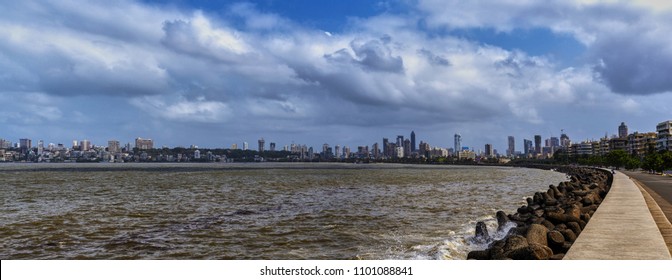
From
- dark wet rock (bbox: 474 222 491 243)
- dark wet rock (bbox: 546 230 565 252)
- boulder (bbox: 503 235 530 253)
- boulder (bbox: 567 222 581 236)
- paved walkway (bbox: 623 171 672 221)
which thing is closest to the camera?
boulder (bbox: 503 235 530 253)

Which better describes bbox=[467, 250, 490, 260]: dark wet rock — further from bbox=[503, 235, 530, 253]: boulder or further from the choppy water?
the choppy water

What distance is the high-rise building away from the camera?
151125 millimetres

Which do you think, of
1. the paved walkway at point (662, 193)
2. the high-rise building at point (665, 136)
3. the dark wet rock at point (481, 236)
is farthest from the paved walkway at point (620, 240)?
the high-rise building at point (665, 136)

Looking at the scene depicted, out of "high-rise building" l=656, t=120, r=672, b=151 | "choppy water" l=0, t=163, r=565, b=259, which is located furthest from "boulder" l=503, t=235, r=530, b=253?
"high-rise building" l=656, t=120, r=672, b=151

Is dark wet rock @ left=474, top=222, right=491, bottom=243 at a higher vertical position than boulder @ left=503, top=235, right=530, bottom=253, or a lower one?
lower

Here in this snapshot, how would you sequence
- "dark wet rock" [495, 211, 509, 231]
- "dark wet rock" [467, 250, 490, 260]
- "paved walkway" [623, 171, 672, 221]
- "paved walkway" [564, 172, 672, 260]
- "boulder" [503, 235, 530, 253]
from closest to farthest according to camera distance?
1. "paved walkway" [564, 172, 672, 260]
2. "boulder" [503, 235, 530, 253]
3. "dark wet rock" [467, 250, 490, 260]
4. "dark wet rock" [495, 211, 509, 231]
5. "paved walkway" [623, 171, 672, 221]

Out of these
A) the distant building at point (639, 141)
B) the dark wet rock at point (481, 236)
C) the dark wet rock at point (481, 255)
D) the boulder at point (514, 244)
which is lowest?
the dark wet rock at point (481, 236)

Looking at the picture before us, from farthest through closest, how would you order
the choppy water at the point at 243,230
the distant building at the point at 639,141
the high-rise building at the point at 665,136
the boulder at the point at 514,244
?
the distant building at the point at 639,141, the high-rise building at the point at 665,136, the choppy water at the point at 243,230, the boulder at the point at 514,244

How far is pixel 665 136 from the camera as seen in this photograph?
157m

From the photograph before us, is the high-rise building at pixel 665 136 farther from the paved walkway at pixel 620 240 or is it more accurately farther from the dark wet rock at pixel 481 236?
the paved walkway at pixel 620 240

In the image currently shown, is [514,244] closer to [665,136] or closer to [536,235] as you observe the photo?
[536,235]

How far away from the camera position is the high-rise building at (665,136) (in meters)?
151
